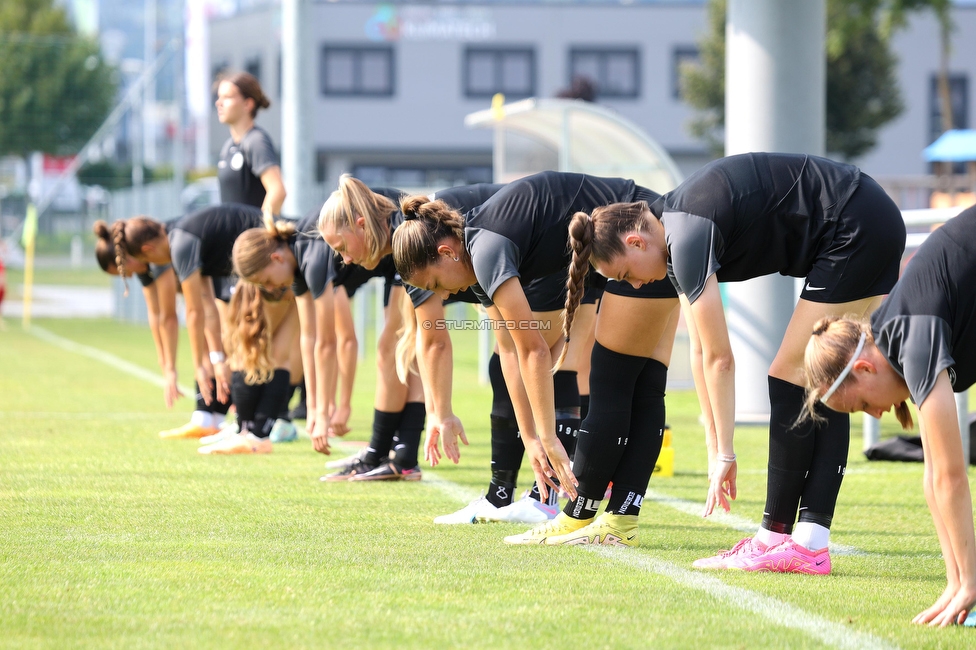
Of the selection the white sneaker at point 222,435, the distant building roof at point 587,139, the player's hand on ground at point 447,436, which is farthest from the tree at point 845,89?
the player's hand on ground at point 447,436

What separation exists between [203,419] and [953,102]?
Answer: 118 feet

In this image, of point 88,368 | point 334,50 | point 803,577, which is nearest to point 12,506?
point 803,577

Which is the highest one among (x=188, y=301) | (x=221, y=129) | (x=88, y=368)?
(x=221, y=129)

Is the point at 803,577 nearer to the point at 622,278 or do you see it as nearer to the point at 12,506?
the point at 622,278

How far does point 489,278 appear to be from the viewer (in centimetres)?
407

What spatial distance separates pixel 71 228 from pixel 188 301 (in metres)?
21.4

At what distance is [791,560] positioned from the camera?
4.05m

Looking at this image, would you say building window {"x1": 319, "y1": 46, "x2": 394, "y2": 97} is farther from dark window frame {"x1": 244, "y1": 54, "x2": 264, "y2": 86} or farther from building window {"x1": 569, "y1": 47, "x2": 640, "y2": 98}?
building window {"x1": 569, "y1": 47, "x2": 640, "y2": 98}

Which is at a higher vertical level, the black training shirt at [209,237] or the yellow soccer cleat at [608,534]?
the black training shirt at [209,237]

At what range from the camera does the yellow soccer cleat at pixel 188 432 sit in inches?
309

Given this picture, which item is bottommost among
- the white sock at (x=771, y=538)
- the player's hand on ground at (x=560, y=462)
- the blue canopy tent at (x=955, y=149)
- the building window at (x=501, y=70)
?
the white sock at (x=771, y=538)

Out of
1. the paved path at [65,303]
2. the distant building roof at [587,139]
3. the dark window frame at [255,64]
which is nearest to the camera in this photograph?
the distant building roof at [587,139]

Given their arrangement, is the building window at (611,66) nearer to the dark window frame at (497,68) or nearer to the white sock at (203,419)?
the dark window frame at (497,68)

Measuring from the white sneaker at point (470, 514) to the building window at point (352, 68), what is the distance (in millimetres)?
35289
